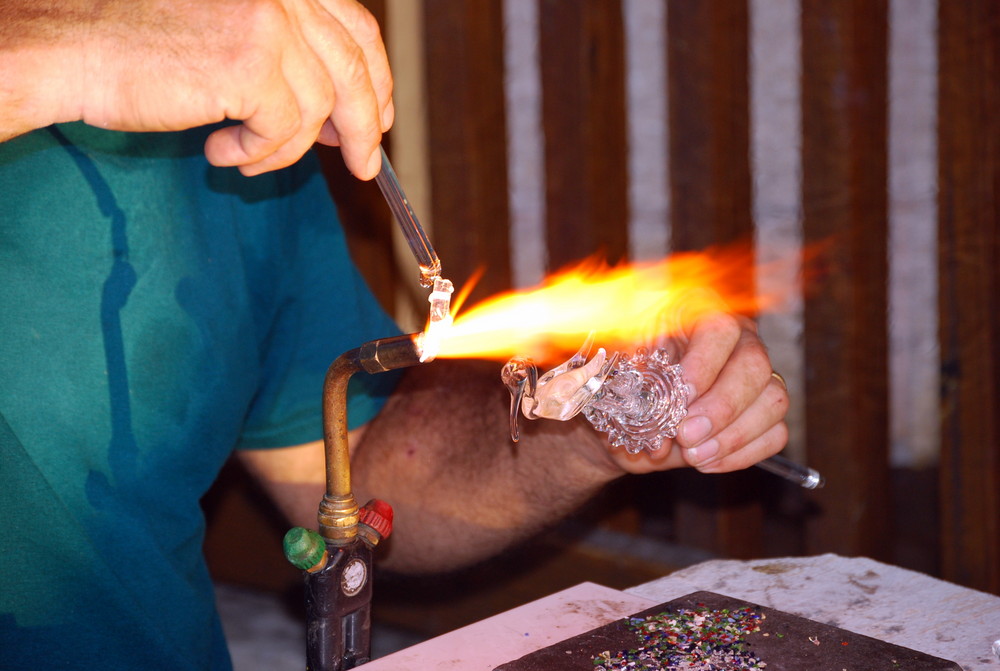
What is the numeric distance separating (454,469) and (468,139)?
1.25 meters

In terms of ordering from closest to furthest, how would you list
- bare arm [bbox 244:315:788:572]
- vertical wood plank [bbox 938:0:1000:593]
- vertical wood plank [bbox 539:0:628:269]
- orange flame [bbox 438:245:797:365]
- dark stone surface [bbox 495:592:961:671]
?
dark stone surface [bbox 495:592:961:671] < orange flame [bbox 438:245:797:365] < bare arm [bbox 244:315:788:572] < vertical wood plank [bbox 938:0:1000:593] < vertical wood plank [bbox 539:0:628:269]

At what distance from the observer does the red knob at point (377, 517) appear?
1.15 meters

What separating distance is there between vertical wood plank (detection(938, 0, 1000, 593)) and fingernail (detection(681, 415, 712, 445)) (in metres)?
1.18

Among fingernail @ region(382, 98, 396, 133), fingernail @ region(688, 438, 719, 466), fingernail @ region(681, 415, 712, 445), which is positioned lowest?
fingernail @ region(688, 438, 719, 466)

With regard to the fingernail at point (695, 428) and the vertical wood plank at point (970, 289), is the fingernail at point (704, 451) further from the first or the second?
the vertical wood plank at point (970, 289)

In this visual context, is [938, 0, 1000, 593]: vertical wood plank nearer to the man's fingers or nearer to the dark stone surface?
the man's fingers

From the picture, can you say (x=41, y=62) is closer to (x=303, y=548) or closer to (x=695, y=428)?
(x=303, y=548)

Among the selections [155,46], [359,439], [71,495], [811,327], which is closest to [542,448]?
[359,439]

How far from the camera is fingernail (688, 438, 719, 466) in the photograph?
134 centimetres

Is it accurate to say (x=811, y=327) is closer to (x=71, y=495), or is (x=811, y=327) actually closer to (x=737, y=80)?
(x=737, y=80)

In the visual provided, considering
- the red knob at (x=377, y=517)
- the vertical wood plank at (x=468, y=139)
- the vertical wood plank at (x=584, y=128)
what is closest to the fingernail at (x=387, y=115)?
the red knob at (x=377, y=517)

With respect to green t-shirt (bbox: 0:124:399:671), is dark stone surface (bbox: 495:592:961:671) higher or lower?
lower

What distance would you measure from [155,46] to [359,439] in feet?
3.13

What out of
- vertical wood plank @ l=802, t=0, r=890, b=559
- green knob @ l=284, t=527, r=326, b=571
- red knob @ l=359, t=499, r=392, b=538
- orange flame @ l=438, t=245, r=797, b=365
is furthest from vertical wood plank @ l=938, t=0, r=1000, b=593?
green knob @ l=284, t=527, r=326, b=571
